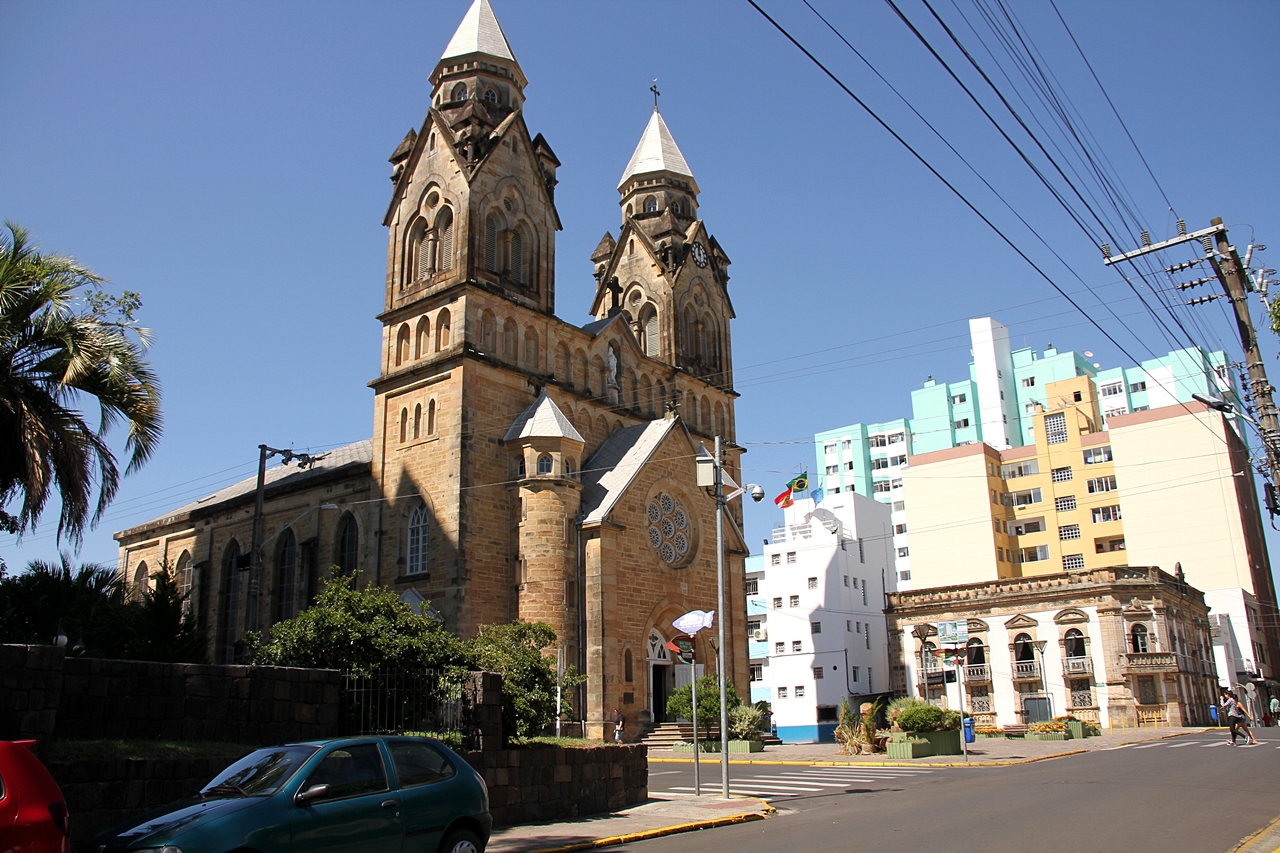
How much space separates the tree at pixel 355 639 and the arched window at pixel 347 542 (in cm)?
2142

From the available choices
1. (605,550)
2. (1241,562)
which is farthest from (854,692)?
(605,550)

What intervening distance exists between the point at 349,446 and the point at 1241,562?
53.3 metres

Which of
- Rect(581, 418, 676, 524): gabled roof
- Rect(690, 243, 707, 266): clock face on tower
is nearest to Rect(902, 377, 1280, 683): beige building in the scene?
Rect(690, 243, 707, 266): clock face on tower

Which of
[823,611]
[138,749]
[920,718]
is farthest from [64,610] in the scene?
[823,611]

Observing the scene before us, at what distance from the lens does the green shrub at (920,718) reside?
95.0 ft

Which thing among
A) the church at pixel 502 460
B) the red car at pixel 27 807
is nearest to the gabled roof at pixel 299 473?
the church at pixel 502 460

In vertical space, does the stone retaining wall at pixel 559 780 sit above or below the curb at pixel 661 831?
above

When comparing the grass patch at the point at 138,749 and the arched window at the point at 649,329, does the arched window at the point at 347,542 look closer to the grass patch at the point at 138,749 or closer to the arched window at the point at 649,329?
the arched window at the point at 649,329

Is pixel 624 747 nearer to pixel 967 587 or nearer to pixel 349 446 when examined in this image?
pixel 349 446

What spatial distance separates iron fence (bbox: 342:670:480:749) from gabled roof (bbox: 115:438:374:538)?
2286cm

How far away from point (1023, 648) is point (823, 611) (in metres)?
15.2

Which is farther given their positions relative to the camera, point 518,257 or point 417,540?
point 518,257

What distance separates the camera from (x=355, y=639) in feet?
52.2

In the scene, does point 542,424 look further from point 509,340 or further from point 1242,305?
point 1242,305
